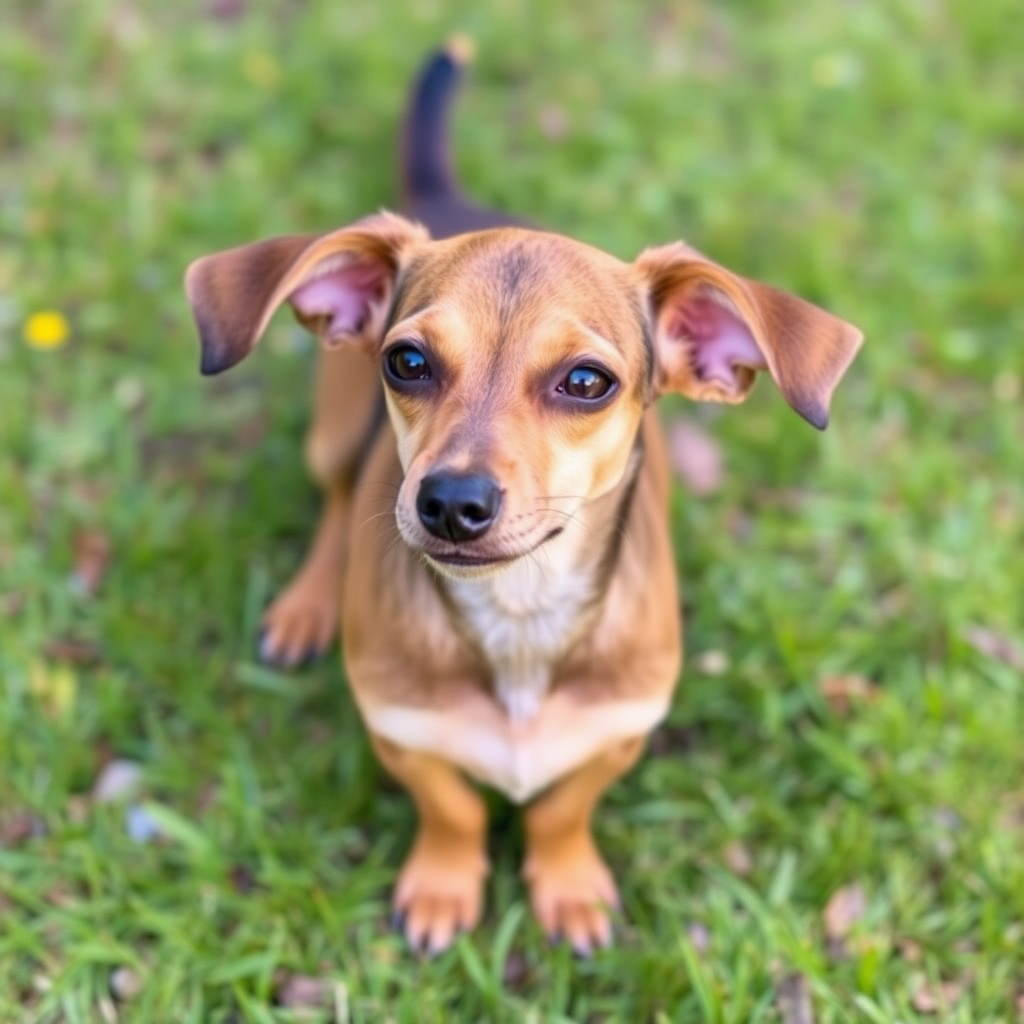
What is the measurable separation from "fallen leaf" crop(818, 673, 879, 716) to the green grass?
0.15 ft

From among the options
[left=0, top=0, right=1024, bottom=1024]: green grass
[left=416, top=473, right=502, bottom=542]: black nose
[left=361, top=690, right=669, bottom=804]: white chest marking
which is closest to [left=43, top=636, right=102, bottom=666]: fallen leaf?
[left=0, top=0, right=1024, bottom=1024]: green grass

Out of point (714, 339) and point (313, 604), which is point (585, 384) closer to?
point (714, 339)

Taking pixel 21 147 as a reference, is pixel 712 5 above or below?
above

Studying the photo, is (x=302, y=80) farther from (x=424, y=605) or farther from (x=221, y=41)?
(x=424, y=605)

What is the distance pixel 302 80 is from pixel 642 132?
1636mm

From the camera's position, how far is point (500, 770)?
10.6ft

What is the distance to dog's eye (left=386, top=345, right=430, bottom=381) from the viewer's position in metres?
2.76

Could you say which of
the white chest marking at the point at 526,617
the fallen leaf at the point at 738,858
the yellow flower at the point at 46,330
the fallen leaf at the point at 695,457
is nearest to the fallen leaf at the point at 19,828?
the white chest marking at the point at 526,617

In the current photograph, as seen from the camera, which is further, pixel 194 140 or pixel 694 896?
pixel 194 140

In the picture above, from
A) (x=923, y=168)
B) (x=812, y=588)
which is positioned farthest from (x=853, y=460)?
(x=923, y=168)

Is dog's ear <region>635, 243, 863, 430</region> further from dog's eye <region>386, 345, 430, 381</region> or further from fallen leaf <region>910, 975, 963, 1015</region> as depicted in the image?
fallen leaf <region>910, 975, 963, 1015</region>

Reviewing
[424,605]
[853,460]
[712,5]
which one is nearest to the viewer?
[424,605]

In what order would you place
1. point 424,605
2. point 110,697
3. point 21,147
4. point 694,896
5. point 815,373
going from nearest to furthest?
point 815,373 < point 424,605 < point 694,896 < point 110,697 < point 21,147

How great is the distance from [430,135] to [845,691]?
2.56 metres
